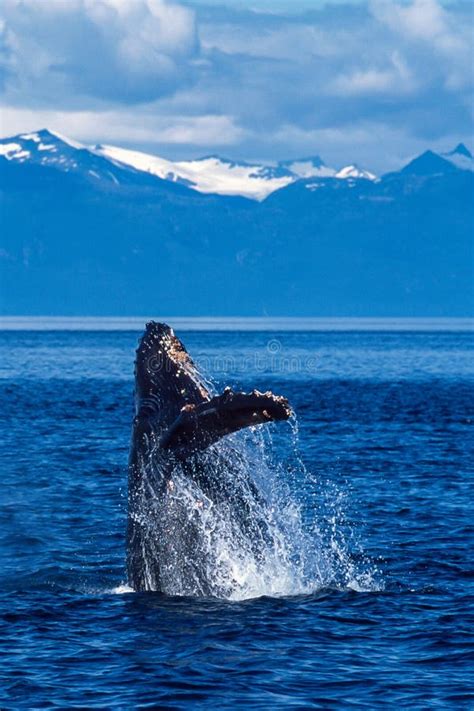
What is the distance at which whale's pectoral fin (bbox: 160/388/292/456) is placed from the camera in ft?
45.6

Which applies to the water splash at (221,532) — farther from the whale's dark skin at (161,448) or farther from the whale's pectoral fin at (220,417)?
the whale's pectoral fin at (220,417)

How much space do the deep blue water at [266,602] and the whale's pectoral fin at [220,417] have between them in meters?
2.16

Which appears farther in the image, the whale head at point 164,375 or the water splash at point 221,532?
the whale head at point 164,375

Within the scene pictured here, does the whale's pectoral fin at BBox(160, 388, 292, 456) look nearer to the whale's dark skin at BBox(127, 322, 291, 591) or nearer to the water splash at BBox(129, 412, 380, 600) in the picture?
the whale's dark skin at BBox(127, 322, 291, 591)

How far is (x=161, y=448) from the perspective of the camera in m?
15.7

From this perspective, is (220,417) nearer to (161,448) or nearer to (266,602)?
(161,448)

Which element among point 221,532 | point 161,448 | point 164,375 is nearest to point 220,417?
point 161,448

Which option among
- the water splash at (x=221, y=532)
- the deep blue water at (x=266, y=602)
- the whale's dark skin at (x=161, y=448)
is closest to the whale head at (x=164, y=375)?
the whale's dark skin at (x=161, y=448)

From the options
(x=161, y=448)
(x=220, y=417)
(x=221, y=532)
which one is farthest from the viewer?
(x=221, y=532)

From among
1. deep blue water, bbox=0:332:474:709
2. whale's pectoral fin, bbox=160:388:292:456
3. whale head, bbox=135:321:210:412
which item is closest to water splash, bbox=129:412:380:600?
deep blue water, bbox=0:332:474:709

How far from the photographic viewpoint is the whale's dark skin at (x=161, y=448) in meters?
15.4

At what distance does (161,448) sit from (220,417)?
143 cm

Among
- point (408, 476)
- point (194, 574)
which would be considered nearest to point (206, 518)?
point (194, 574)

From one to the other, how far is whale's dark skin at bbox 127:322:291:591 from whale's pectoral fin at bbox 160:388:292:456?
0.01m
